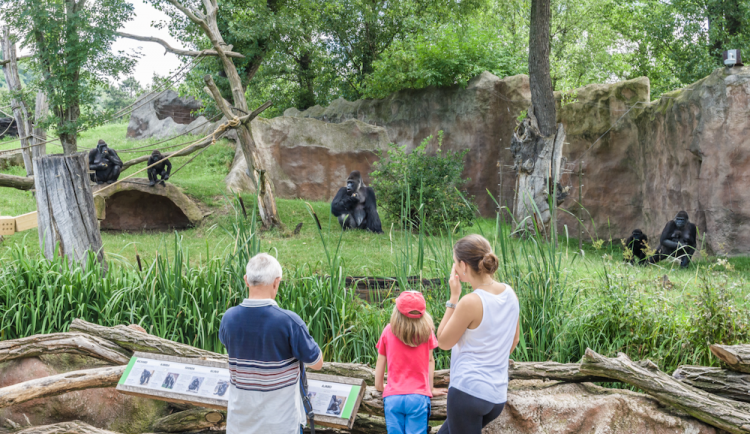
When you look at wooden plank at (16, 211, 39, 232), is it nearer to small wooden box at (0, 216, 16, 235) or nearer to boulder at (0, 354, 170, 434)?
small wooden box at (0, 216, 16, 235)

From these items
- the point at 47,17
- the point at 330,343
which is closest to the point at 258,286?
the point at 330,343

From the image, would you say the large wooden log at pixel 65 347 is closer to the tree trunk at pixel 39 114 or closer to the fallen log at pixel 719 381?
the fallen log at pixel 719 381

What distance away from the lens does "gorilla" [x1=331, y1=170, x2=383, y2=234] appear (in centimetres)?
1080

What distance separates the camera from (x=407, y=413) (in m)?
2.71

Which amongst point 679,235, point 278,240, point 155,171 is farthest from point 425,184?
point 155,171

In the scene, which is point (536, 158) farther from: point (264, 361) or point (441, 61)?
point (264, 361)

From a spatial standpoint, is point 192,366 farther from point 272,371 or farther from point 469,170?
point 469,170

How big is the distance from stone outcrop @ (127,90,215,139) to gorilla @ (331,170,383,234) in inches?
408

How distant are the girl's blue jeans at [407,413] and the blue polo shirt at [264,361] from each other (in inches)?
19.3

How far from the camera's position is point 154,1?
1236 centimetres

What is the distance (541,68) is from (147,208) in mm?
7885

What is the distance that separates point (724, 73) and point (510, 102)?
5.13m

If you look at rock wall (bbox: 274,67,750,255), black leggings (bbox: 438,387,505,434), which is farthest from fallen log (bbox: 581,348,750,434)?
rock wall (bbox: 274,67,750,255)

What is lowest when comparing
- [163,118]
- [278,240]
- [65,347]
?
[65,347]
